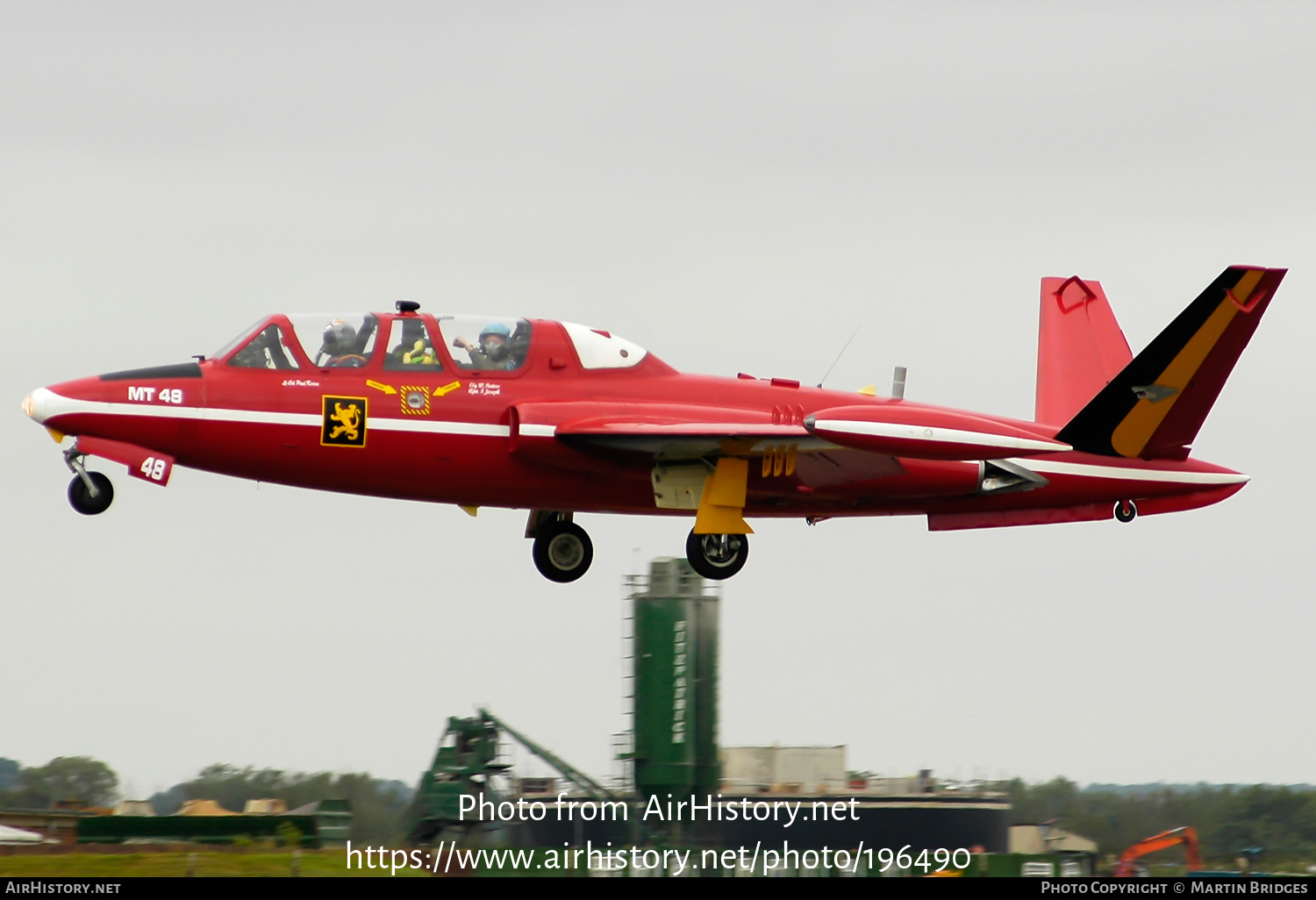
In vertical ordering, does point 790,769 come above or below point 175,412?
below

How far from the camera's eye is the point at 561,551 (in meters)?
27.1

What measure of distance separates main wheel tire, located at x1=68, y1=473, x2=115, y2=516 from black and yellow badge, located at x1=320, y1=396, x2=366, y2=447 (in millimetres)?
3414

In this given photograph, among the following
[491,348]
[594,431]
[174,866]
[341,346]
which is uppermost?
[491,348]

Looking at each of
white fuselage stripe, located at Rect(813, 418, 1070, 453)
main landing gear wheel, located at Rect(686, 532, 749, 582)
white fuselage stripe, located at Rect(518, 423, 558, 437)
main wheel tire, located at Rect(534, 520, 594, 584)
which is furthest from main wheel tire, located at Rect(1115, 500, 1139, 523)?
white fuselage stripe, located at Rect(518, 423, 558, 437)

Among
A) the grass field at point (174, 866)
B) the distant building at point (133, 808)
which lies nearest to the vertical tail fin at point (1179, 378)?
the grass field at point (174, 866)

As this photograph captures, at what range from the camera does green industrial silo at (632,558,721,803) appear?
131ft

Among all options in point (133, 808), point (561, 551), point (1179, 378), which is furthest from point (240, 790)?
point (1179, 378)

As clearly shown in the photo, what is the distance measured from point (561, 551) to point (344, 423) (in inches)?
200

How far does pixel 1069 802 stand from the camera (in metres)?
39.7

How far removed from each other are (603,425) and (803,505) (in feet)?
13.8

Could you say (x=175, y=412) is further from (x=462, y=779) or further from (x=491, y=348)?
(x=462, y=779)

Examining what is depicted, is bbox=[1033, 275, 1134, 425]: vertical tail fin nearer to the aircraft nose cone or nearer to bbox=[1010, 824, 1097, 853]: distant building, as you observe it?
bbox=[1010, 824, 1097, 853]: distant building

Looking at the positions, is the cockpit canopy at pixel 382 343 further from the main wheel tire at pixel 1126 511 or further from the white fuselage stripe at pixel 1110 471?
the main wheel tire at pixel 1126 511
